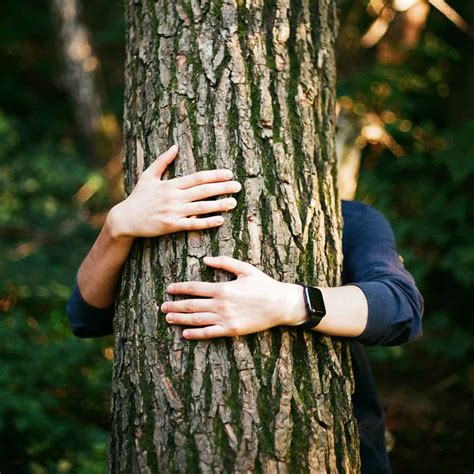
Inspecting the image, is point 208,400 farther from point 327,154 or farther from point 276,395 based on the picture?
point 327,154

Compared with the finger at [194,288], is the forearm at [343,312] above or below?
below

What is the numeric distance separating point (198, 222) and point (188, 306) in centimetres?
27

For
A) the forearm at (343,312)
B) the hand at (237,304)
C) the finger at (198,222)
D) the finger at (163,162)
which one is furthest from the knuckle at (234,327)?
the finger at (163,162)

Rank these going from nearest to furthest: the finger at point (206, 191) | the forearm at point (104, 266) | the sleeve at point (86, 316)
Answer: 1. the finger at point (206, 191)
2. the forearm at point (104, 266)
3. the sleeve at point (86, 316)

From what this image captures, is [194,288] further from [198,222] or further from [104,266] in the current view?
[104,266]

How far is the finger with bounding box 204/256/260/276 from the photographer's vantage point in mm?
1768

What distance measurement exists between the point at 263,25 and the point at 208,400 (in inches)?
51.7

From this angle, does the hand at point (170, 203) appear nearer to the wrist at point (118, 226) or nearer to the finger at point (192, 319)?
the wrist at point (118, 226)

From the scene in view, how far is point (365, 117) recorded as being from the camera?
18.2 ft

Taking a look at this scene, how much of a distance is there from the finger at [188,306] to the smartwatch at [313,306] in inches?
12.1

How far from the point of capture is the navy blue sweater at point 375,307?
1905 millimetres

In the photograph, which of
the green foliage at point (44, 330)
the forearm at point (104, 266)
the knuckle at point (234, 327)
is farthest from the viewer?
the green foliage at point (44, 330)

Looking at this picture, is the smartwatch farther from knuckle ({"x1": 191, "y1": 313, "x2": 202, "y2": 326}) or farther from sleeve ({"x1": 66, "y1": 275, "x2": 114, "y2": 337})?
sleeve ({"x1": 66, "y1": 275, "x2": 114, "y2": 337})

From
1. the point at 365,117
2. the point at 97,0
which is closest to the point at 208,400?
the point at 365,117
